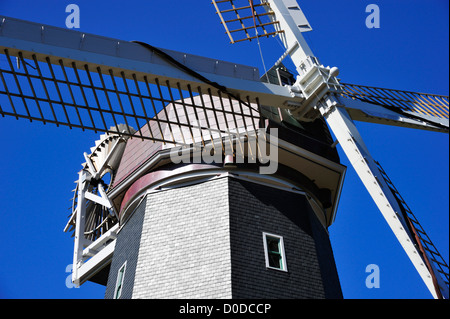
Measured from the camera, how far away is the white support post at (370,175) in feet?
47.4

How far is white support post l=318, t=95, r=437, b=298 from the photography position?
14438 mm

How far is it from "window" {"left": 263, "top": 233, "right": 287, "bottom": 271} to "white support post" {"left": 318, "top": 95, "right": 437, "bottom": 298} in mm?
2672

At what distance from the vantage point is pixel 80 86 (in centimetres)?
1520

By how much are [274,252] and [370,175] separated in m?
3.06

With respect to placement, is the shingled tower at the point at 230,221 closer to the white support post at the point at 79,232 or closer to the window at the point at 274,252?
the window at the point at 274,252

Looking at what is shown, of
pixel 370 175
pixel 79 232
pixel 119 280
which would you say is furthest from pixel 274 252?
pixel 79 232

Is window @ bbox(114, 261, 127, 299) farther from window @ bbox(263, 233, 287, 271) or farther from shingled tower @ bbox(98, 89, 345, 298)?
window @ bbox(263, 233, 287, 271)

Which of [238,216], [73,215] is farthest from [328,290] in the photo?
[73,215]

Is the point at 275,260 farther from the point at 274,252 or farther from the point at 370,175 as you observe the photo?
the point at 370,175

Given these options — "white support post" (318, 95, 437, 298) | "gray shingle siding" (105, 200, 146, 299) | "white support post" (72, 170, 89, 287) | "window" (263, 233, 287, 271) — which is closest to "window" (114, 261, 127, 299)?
"gray shingle siding" (105, 200, 146, 299)

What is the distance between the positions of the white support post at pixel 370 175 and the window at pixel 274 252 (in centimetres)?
267

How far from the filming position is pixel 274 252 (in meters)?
16.7
